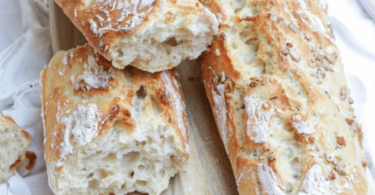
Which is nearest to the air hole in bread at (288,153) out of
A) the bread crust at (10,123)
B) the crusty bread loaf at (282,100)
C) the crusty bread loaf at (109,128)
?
the crusty bread loaf at (282,100)

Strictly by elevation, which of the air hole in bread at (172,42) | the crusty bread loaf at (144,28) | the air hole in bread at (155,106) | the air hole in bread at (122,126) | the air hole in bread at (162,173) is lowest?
the air hole in bread at (162,173)

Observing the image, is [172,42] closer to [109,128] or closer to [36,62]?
[109,128]

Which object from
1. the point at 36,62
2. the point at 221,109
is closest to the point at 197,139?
the point at 221,109

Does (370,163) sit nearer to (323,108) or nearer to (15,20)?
(323,108)

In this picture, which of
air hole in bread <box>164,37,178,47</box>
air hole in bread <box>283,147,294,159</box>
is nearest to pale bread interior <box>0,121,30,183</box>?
air hole in bread <box>164,37,178,47</box>

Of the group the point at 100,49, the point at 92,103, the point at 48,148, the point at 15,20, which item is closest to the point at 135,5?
the point at 100,49

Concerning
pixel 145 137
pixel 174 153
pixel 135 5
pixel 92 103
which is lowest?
pixel 174 153

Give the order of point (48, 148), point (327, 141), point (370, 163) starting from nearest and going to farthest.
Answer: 1. point (327, 141)
2. point (48, 148)
3. point (370, 163)

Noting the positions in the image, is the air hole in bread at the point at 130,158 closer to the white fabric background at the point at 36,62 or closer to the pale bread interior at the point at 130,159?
the pale bread interior at the point at 130,159
